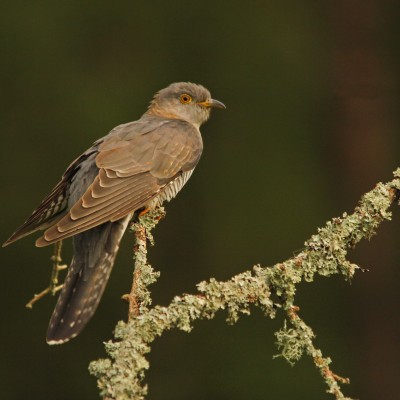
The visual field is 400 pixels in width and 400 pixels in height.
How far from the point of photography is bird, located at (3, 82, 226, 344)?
337 cm

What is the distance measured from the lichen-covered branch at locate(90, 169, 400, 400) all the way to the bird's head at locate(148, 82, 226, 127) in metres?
1.85

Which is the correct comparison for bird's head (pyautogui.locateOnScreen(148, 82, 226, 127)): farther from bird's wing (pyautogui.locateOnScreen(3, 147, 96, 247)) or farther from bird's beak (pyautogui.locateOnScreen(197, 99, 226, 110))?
bird's wing (pyautogui.locateOnScreen(3, 147, 96, 247))

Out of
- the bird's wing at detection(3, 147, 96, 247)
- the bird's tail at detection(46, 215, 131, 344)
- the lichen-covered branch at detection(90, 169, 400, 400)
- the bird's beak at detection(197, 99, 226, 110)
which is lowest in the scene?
the lichen-covered branch at detection(90, 169, 400, 400)

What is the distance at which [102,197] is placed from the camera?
370 centimetres

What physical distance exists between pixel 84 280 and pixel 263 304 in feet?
2.90

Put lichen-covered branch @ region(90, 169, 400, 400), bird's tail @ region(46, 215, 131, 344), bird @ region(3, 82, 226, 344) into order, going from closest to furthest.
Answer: lichen-covered branch @ region(90, 169, 400, 400) < bird's tail @ region(46, 215, 131, 344) < bird @ region(3, 82, 226, 344)

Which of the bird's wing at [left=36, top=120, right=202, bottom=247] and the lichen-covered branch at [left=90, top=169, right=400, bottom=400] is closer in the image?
the lichen-covered branch at [left=90, top=169, right=400, bottom=400]

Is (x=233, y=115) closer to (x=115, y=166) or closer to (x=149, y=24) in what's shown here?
(x=149, y=24)

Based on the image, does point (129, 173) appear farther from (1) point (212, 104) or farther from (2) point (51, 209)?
(1) point (212, 104)

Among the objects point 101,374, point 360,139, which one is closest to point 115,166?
point 101,374

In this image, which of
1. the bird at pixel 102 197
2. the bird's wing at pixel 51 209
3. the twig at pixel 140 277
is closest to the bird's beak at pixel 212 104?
the bird at pixel 102 197

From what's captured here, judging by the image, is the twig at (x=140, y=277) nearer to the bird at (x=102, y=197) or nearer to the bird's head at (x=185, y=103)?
the bird at (x=102, y=197)

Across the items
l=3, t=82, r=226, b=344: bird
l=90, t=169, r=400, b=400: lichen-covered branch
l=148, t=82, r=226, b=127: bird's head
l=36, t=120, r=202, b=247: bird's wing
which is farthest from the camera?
l=148, t=82, r=226, b=127: bird's head

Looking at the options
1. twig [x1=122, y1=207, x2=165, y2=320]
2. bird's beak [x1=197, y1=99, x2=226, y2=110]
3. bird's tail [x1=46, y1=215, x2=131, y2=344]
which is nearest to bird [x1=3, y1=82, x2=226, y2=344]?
bird's tail [x1=46, y1=215, x2=131, y2=344]
